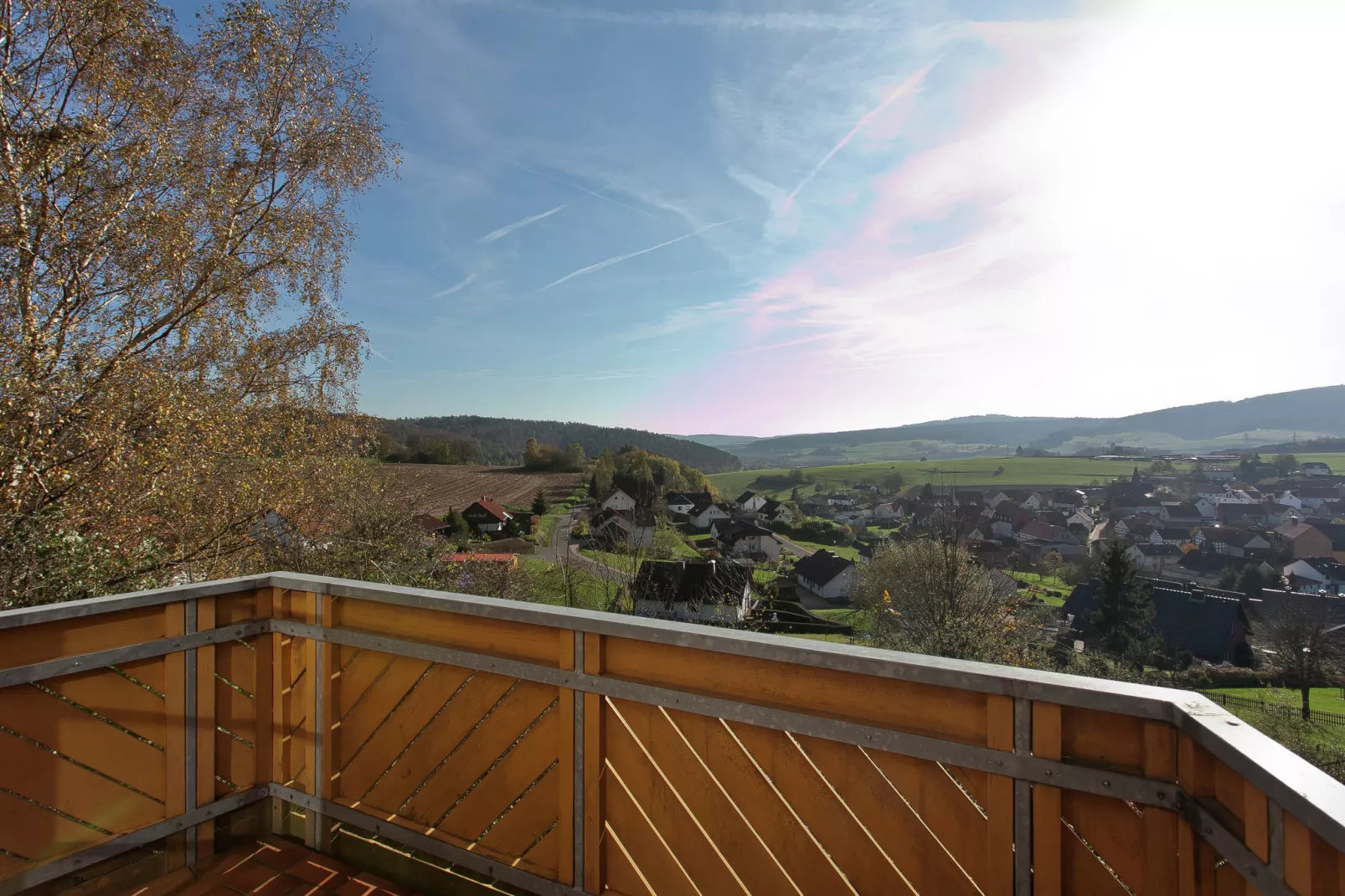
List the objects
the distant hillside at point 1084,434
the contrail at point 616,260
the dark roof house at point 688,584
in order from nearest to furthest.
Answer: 1. the dark roof house at point 688,584
2. the contrail at point 616,260
3. the distant hillside at point 1084,434

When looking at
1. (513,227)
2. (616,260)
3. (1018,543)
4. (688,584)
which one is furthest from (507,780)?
(1018,543)

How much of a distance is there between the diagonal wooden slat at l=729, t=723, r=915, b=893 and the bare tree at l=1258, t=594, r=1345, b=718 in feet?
78.9

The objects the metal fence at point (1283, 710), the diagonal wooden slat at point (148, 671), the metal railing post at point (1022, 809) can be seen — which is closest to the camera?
the metal railing post at point (1022, 809)

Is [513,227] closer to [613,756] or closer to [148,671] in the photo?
[148,671]

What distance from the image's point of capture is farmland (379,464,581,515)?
13867mm

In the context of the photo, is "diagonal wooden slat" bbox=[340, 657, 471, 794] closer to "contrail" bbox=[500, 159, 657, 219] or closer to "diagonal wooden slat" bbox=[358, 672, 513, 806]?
"diagonal wooden slat" bbox=[358, 672, 513, 806]

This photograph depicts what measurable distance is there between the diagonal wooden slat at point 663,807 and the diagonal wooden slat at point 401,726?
57cm

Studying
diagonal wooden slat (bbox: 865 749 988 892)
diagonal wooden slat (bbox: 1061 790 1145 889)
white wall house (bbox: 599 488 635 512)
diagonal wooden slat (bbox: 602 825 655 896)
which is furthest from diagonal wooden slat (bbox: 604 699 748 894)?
white wall house (bbox: 599 488 635 512)

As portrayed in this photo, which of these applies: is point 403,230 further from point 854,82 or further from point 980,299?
point 980,299

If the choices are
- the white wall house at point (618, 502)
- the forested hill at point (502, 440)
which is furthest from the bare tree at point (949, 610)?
the forested hill at point (502, 440)

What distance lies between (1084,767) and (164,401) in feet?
30.9

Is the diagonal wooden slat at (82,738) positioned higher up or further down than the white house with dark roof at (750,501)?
higher up

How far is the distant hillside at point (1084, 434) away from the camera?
136 feet

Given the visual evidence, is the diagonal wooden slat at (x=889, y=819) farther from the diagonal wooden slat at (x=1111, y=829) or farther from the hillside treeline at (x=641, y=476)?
the hillside treeline at (x=641, y=476)
